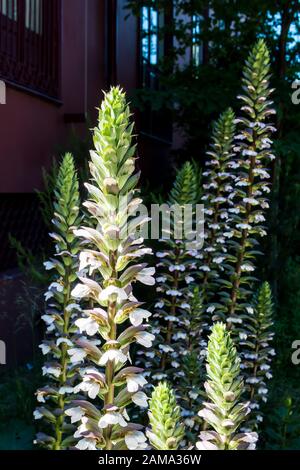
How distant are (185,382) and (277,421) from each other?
812mm

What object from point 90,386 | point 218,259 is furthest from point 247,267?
point 90,386

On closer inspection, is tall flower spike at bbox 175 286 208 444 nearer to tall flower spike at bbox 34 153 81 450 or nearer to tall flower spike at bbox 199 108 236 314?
tall flower spike at bbox 199 108 236 314

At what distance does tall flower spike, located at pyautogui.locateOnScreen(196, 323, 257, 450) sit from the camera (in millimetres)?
1595

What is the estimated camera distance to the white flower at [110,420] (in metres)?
1.66

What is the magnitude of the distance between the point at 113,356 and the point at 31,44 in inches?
191

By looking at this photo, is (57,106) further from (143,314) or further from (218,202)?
(143,314)

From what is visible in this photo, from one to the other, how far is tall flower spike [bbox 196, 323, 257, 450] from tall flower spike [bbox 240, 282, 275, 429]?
1.90m

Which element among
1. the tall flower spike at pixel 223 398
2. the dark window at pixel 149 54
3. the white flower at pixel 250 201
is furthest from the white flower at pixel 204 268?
the dark window at pixel 149 54

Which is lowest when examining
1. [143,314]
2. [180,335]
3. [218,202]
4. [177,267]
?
[180,335]

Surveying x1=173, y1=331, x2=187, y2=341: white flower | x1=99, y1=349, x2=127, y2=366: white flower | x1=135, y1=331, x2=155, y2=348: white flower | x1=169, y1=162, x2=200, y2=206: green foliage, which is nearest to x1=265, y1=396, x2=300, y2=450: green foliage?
x1=173, y1=331, x2=187, y2=341: white flower

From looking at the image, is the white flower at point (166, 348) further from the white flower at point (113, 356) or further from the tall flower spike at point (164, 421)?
the tall flower spike at point (164, 421)

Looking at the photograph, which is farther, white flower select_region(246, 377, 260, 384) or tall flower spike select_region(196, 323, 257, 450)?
white flower select_region(246, 377, 260, 384)

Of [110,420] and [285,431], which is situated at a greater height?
[110,420]

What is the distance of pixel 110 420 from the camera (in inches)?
65.4
